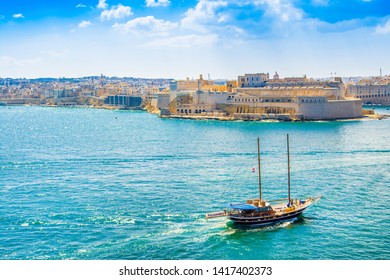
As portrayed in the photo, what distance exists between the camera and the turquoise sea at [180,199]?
5648 mm

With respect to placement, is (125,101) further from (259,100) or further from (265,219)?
(265,219)

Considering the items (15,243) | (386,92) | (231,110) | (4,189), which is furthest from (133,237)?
(386,92)

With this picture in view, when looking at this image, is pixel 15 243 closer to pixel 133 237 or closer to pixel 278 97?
pixel 133 237

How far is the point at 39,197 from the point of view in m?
7.57

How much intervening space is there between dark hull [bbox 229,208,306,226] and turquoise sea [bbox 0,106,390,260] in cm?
9

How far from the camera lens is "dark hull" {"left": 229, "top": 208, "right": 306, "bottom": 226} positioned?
642cm

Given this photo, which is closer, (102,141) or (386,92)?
(102,141)

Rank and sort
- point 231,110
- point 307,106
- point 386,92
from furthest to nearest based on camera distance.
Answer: point 386,92 < point 231,110 < point 307,106

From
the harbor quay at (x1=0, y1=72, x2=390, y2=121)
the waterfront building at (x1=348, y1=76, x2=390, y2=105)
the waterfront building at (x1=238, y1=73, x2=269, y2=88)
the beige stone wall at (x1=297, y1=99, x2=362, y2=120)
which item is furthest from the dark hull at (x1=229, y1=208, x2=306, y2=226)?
the waterfront building at (x1=348, y1=76, x2=390, y2=105)

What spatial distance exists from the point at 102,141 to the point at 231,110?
421 inches

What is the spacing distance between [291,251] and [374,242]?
79 cm

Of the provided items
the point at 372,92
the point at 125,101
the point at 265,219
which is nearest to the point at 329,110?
the point at 372,92

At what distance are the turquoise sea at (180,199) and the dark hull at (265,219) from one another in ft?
0.30

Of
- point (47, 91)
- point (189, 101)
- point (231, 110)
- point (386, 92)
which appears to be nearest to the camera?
point (231, 110)
